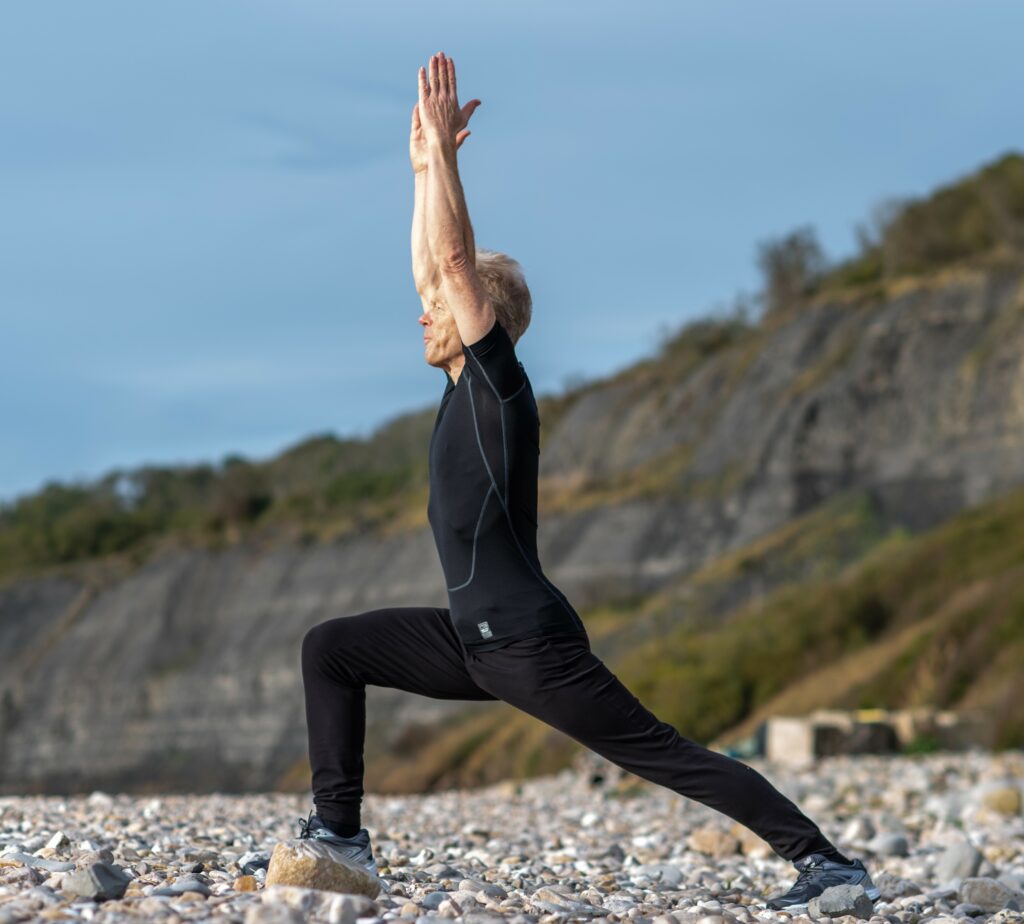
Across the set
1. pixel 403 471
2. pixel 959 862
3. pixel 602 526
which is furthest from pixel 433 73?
pixel 403 471

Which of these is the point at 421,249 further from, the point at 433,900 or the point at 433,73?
the point at 433,900

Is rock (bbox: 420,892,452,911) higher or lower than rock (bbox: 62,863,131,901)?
lower

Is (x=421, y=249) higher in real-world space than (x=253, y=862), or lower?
higher

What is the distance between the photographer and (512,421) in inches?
191

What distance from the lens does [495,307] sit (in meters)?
5.06

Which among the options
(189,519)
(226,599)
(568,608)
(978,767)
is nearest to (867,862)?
(568,608)

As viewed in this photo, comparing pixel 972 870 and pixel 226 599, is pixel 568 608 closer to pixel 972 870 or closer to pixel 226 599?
pixel 972 870

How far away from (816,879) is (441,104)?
9.44 ft

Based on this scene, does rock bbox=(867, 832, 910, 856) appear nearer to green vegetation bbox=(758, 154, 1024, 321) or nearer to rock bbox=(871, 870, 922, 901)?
rock bbox=(871, 870, 922, 901)

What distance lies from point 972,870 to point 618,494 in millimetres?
37678

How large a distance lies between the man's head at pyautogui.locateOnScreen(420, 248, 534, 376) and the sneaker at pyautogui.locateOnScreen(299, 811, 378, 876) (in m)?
1.63

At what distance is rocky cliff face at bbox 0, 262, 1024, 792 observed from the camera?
127 ft

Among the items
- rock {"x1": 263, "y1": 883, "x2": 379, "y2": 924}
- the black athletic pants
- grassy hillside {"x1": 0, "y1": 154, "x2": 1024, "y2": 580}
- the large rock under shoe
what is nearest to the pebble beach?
rock {"x1": 263, "y1": 883, "x2": 379, "y2": 924}

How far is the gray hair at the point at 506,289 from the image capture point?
16.6 ft
